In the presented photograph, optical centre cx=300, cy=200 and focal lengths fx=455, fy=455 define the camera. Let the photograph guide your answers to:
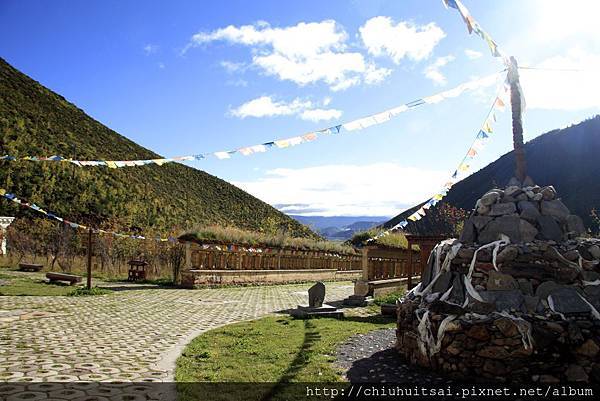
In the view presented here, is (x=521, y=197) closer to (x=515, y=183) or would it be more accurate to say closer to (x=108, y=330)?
(x=515, y=183)

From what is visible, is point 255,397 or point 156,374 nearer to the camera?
point 255,397

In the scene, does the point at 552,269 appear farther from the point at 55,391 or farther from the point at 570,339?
the point at 55,391

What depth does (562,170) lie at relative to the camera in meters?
61.3

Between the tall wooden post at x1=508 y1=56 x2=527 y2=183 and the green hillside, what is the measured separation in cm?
2613

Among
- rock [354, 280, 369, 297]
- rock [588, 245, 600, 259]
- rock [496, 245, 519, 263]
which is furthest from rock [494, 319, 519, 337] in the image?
rock [354, 280, 369, 297]

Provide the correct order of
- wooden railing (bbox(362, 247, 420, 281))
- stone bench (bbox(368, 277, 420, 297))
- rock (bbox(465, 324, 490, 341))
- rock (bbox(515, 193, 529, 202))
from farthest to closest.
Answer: wooden railing (bbox(362, 247, 420, 281)) < stone bench (bbox(368, 277, 420, 297)) < rock (bbox(515, 193, 529, 202)) < rock (bbox(465, 324, 490, 341))

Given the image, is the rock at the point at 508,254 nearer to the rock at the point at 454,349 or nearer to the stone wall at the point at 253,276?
the rock at the point at 454,349

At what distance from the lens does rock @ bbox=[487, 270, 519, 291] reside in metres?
6.44

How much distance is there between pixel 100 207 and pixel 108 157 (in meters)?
14.1

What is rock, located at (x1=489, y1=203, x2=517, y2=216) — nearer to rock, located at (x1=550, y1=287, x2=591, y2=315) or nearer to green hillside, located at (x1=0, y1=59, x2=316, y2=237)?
rock, located at (x1=550, y1=287, x2=591, y2=315)

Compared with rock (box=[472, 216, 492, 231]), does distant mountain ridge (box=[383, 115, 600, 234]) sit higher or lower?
higher

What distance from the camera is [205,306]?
13.8m

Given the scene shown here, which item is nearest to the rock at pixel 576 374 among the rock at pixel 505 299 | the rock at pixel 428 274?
the rock at pixel 505 299

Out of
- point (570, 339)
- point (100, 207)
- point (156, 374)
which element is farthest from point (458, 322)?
point (100, 207)
